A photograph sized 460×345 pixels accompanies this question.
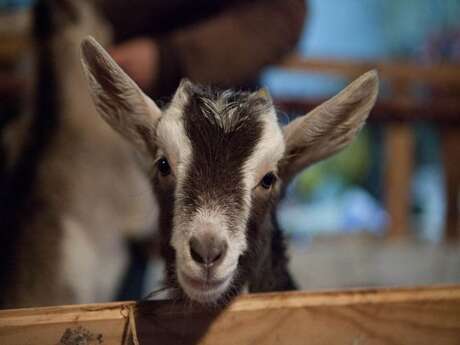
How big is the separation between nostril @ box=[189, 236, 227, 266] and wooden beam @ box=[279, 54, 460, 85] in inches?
77.7

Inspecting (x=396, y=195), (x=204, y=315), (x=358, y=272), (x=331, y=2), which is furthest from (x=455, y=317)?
(x=331, y=2)

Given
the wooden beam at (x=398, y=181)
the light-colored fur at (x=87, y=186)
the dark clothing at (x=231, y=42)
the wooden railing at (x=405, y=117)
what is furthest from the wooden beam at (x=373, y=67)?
the light-colored fur at (x=87, y=186)

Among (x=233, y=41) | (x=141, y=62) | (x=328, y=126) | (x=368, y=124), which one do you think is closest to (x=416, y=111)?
(x=368, y=124)

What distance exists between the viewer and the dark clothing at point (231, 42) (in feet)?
5.10

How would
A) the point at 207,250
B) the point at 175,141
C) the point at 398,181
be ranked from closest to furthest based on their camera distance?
the point at 207,250 → the point at 175,141 → the point at 398,181

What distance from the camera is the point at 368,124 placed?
109 inches

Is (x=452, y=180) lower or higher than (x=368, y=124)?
lower

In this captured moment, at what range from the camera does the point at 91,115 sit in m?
1.75

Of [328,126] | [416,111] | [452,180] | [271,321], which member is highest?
[328,126]

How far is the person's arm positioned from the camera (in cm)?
156

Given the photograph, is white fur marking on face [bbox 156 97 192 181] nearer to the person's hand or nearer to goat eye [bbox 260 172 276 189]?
goat eye [bbox 260 172 276 189]

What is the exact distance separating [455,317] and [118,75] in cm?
66

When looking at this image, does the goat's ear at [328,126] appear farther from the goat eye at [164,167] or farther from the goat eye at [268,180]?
the goat eye at [164,167]

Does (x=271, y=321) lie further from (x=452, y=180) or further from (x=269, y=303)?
(x=452, y=180)
